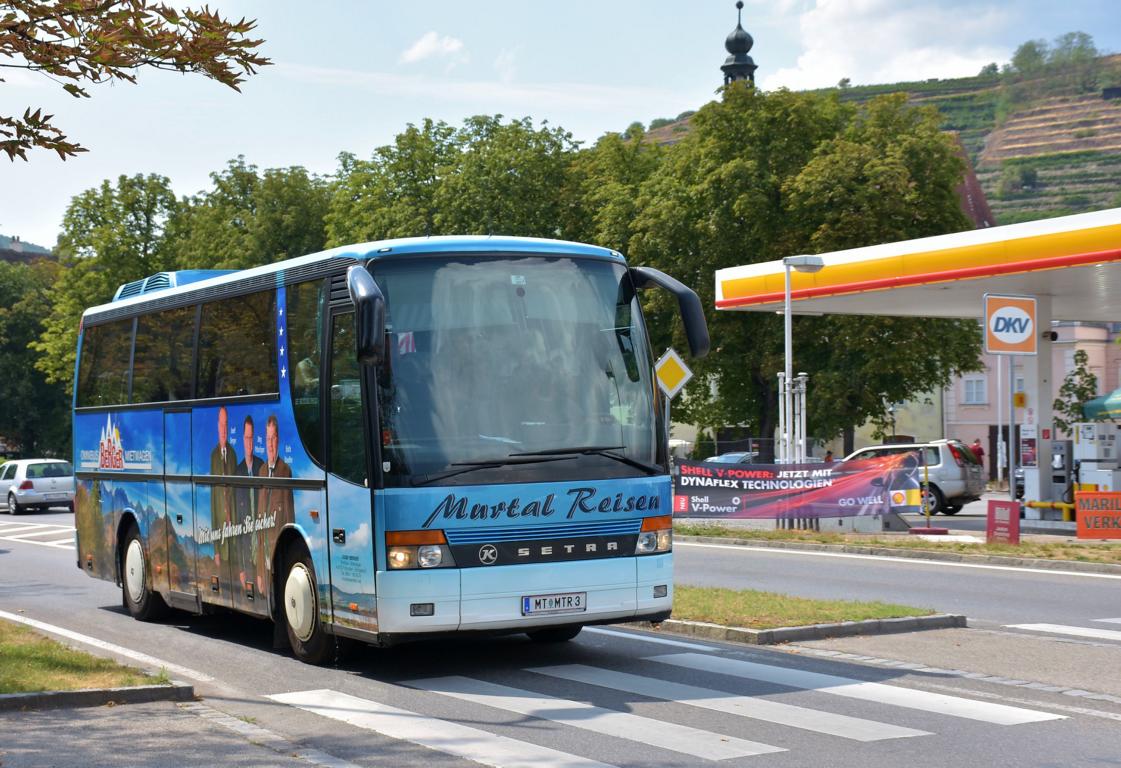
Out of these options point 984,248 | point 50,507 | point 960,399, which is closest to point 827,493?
point 984,248

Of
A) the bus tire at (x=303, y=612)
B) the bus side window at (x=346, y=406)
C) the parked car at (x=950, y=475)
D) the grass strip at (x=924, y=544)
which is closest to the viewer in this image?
the bus side window at (x=346, y=406)

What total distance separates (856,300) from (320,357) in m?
23.4

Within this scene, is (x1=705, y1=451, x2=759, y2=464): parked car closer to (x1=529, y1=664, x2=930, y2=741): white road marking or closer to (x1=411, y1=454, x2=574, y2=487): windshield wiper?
(x1=529, y1=664, x2=930, y2=741): white road marking

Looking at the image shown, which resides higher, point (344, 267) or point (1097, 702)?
point (344, 267)

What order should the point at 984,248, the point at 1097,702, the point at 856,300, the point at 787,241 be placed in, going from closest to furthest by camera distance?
1. the point at 1097,702
2. the point at 984,248
3. the point at 856,300
4. the point at 787,241

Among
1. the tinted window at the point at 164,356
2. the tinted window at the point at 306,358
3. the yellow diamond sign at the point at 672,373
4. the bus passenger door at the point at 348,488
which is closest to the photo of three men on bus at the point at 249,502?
the tinted window at the point at 306,358

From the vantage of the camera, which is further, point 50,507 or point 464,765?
point 50,507

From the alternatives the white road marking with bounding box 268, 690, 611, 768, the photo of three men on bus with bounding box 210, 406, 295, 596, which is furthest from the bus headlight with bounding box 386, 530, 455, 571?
the photo of three men on bus with bounding box 210, 406, 295, 596

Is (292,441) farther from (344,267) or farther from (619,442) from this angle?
(619,442)

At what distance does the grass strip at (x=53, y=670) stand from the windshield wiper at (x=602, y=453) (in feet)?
9.89

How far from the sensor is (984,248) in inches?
1095

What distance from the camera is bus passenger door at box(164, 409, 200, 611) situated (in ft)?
45.9

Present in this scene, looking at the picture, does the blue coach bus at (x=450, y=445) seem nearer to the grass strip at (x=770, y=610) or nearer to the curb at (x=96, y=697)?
the curb at (x=96, y=697)

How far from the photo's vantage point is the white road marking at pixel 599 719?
8.08 meters
